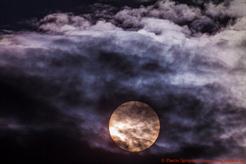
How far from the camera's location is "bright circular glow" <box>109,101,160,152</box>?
725 inches

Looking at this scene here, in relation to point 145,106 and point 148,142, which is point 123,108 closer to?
point 145,106

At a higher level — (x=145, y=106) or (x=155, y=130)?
(x=145, y=106)

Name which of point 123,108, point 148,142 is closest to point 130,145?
point 148,142

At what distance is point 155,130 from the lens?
18.9 meters

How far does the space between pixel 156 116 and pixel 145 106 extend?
1.05 m

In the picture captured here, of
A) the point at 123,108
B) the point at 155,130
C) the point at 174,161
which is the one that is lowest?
the point at 174,161

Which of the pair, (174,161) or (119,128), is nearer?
(119,128)

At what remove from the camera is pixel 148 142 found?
19.0 meters

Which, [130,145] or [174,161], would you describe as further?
[174,161]

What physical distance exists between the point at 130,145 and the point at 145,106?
272 cm

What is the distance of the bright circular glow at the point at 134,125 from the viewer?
1842 centimetres

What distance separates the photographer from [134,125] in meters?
18.3

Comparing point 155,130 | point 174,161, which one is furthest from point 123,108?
point 174,161

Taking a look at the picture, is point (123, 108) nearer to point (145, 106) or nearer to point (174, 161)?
point (145, 106)
